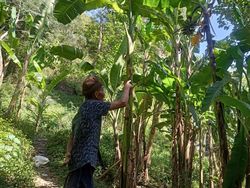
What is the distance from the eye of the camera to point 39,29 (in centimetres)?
780

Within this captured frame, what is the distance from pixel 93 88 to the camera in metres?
2.92

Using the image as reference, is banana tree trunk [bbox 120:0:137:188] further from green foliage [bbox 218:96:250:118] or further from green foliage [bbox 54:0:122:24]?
green foliage [bbox 218:96:250:118]

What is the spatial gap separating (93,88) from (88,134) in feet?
1.24

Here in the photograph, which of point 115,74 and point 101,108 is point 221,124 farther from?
point 115,74

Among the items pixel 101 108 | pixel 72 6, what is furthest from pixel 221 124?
pixel 72 6

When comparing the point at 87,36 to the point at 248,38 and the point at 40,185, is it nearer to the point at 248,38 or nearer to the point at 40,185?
the point at 40,185

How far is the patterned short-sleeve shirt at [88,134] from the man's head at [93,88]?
0.08m

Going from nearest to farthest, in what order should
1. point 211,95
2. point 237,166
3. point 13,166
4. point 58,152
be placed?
point 211,95 < point 237,166 < point 13,166 < point 58,152

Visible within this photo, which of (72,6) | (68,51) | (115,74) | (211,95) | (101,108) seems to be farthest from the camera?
(68,51)

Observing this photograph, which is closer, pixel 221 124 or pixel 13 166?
pixel 221 124

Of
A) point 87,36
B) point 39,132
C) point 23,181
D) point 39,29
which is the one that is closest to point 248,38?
point 23,181

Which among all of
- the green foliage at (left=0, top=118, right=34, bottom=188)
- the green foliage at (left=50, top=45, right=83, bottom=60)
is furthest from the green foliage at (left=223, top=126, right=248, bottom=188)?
the green foliage at (left=0, top=118, right=34, bottom=188)

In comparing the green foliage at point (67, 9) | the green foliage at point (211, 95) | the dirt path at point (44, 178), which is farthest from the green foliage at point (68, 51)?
the green foliage at point (211, 95)

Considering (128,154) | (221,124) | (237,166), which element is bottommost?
(237,166)
